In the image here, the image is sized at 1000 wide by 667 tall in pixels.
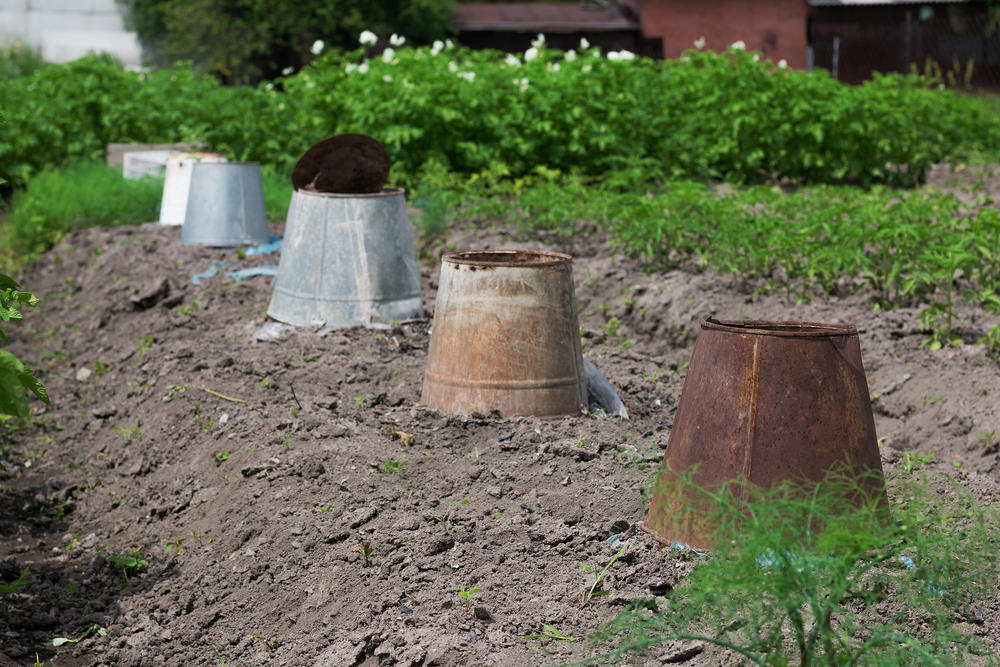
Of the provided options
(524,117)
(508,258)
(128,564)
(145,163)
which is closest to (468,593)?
(128,564)

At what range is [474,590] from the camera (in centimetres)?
267

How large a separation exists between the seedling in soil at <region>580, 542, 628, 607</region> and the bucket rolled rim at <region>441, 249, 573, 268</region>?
1.42m

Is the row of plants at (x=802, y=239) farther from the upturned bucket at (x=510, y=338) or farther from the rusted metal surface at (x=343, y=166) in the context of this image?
the upturned bucket at (x=510, y=338)

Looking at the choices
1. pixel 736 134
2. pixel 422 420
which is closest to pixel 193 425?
pixel 422 420

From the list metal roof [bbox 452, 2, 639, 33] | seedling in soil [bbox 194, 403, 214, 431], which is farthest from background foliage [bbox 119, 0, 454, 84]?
seedling in soil [bbox 194, 403, 214, 431]

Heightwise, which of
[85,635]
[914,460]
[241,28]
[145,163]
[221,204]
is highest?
[241,28]

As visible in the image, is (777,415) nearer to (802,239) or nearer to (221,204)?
(802,239)

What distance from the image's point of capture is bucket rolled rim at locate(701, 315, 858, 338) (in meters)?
2.71

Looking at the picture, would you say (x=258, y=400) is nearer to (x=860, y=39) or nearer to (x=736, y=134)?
(x=736, y=134)

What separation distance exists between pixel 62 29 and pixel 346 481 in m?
19.3

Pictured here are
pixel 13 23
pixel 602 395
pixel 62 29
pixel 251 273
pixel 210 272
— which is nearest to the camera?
pixel 602 395

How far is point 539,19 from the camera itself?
2578cm

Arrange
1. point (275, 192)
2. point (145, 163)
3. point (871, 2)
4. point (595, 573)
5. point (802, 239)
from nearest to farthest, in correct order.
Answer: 1. point (595, 573)
2. point (802, 239)
3. point (275, 192)
4. point (145, 163)
5. point (871, 2)

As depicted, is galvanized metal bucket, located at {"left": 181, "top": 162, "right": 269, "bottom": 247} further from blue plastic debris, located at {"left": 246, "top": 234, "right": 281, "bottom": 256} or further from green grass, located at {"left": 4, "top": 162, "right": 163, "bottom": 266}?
green grass, located at {"left": 4, "top": 162, "right": 163, "bottom": 266}
